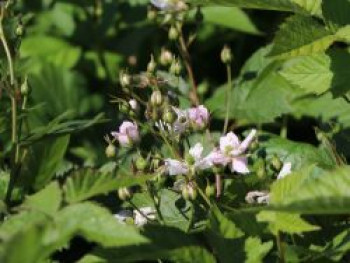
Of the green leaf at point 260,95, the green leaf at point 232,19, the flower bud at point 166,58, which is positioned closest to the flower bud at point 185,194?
the flower bud at point 166,58

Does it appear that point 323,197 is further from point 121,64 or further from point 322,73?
point 121,64

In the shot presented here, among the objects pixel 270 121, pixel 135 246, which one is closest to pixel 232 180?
→ pixel 135 246

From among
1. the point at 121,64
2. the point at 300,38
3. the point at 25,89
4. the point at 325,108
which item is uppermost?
the point at 300,38

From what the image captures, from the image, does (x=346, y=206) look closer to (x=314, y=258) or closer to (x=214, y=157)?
(x=314, y=258)

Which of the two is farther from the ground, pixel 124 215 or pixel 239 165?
pixel 239 165

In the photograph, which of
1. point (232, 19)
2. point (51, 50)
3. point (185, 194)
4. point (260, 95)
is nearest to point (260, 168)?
point (185, 194)

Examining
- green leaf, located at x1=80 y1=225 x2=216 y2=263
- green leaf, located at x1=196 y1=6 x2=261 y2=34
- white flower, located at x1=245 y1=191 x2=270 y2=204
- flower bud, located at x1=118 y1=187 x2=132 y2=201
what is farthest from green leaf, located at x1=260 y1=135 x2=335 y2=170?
green leaf, located at x1=196 y1=6 x2=261 y2=34

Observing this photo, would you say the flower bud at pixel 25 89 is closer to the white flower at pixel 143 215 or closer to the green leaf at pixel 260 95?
the white flower at pixel 143 215

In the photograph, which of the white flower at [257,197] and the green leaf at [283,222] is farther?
the white flower at [257,197]

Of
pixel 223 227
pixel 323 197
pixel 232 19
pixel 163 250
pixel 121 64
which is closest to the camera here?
pixel 323 197
